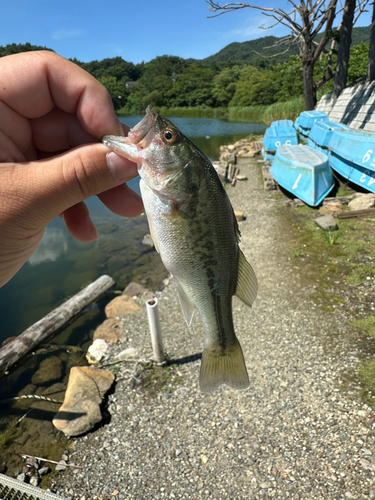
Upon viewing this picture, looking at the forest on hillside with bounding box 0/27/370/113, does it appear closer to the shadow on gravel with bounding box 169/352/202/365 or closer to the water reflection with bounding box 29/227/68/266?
the water reflection with bounding box 29/227/68/266

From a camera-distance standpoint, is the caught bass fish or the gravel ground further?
the gravel ground

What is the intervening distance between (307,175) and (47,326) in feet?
37.4

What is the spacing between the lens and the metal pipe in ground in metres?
6.02

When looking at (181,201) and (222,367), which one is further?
(222,367)

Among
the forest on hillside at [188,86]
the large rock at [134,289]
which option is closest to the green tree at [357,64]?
the forest on hillside at [188,86]

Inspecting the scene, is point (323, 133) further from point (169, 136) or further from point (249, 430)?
point (169, 136)

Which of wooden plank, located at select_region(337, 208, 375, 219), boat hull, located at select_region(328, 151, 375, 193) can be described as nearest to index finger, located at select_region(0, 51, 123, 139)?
wooden plank, located at select_region(337, 208, 375, 219)

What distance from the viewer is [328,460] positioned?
4352 millimetres

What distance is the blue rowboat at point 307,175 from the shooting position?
1223cm

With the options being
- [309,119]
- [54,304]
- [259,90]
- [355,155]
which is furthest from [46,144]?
[259,90]

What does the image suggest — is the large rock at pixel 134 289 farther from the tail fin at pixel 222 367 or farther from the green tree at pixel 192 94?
the green tree at pixel 192 94

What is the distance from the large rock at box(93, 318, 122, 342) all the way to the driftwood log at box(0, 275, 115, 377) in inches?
47.1

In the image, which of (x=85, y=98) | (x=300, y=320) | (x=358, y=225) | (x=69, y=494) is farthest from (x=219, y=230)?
(x=358, y=225)

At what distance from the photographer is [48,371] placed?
715 centimetres
